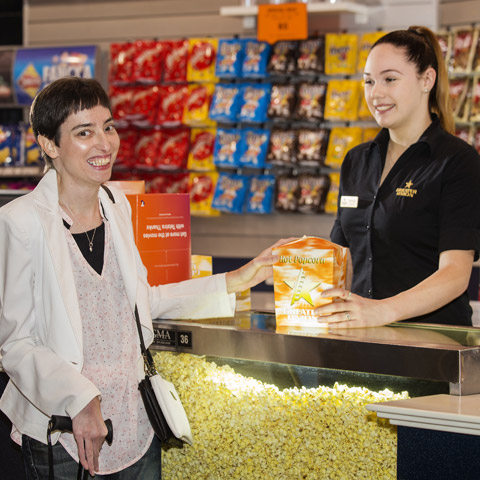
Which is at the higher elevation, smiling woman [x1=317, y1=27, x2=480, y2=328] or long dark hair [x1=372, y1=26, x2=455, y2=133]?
long dark hair [x1=372, y1=26, x2=455, y2=133]

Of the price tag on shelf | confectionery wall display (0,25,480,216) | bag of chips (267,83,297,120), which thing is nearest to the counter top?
confectionery wall display (0,25,480,216)

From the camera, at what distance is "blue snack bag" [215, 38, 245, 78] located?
5.33 meters

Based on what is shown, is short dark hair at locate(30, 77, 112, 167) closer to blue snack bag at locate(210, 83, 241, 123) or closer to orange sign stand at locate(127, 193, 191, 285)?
orange sign stand at locate(127, 193, 191, 285)

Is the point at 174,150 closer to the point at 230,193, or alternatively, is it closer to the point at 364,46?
the point at 230,193

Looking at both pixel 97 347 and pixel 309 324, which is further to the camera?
pixel 309 324

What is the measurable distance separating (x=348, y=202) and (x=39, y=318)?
3.75 ft

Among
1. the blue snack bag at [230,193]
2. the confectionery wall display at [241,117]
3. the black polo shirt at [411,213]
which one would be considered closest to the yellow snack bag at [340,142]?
the confectionery wall display at [241,117]

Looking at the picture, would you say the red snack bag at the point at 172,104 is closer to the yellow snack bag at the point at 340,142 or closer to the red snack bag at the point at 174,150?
the red snack bag at the point at 174,150

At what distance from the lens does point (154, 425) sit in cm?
201

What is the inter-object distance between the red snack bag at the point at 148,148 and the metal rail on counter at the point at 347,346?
338 cm

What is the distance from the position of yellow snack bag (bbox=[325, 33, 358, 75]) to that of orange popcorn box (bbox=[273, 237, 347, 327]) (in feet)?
10.1

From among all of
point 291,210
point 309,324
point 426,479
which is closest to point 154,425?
point 309,324

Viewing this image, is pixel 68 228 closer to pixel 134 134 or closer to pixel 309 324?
pixel 309 324

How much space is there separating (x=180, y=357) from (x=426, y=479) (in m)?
0.88
